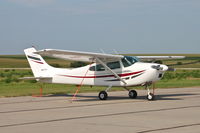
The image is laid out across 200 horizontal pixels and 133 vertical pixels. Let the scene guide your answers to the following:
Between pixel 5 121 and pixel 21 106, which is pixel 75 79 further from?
pixel 5 121

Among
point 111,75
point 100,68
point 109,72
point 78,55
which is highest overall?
point 78,55

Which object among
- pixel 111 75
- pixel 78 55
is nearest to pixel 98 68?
pixel 111 75

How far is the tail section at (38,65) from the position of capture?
22141 millimetres

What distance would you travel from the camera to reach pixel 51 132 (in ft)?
33.0

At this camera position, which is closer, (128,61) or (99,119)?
(99,119)

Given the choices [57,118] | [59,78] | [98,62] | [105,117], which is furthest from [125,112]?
[59,78]

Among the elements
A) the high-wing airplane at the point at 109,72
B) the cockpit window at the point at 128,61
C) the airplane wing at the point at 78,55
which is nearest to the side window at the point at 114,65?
the high-wing airplane at the point at 109,72

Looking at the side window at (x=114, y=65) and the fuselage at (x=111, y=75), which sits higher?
the side window at (x=114, y=65)

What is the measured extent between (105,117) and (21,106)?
16.4 feet

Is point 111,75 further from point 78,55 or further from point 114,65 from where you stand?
point 78,55

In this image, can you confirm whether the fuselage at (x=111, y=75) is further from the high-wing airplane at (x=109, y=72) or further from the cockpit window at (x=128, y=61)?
the cockpit window at (x=128, y=61)

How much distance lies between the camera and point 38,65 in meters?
22.5

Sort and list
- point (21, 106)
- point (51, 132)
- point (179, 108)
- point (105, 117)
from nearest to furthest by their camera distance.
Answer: point (51, 132) → point (105, 117) → point (179, 108) → point (21, 106)

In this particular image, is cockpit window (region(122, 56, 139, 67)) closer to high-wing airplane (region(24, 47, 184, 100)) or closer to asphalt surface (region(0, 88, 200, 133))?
high-wing airplane (region(24, 47, 184, 100))
